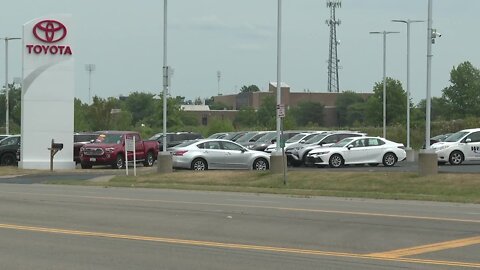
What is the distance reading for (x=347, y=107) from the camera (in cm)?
12606

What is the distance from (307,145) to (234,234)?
887 inches

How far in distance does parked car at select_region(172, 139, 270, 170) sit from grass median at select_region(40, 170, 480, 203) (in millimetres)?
1554

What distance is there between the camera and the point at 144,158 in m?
37.0

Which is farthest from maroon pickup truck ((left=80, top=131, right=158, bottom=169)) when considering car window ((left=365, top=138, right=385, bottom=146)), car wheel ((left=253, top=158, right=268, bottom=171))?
car window ((left=365, top=138, right=385, bottom=146))

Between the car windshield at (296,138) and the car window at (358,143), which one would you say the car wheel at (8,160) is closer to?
the car windshield at (296,138)

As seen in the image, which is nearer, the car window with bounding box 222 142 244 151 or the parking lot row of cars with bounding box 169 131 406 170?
the parking lot row of cars with bounding box 169 131 406 170

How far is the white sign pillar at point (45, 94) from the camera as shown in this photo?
117 ft

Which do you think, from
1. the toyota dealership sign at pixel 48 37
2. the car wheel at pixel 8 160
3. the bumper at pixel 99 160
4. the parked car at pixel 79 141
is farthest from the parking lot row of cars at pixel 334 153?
the car wheel at pixel 8 160

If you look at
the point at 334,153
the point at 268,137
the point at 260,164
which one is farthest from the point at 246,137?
the point at 260,164

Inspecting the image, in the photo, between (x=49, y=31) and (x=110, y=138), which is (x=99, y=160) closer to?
(x=110, y=138)

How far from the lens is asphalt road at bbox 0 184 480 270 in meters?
9.66

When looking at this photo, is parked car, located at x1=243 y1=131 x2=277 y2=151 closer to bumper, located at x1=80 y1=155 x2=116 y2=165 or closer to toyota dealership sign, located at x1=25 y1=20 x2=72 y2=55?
bumper, located at x1=80 y1=155 x2=116 y2=165

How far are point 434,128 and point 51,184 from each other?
47982 mm

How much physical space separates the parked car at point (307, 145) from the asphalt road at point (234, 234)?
46.3 ft
